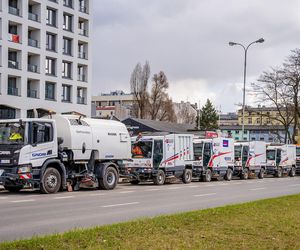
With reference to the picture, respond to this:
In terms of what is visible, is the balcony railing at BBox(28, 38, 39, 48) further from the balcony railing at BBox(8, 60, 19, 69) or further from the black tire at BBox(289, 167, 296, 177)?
the black tire at BBox(289, 167, 296, 177)

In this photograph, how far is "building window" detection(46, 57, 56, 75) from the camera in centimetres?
5781

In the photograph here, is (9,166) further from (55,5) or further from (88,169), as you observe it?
(55,5)

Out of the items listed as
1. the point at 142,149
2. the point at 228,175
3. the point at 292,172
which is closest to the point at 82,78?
the point at 292,172

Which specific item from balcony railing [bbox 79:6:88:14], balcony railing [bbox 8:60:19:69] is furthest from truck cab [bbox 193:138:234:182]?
balcony railing [bbox 79:6:88:14]

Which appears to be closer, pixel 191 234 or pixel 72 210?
pixel 191 234

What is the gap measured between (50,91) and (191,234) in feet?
164

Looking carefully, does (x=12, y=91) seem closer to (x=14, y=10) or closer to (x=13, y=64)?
(x=13, y=64)

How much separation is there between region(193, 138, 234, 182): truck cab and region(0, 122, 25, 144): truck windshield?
16747 millimetres

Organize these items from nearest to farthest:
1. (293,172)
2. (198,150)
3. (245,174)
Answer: (198,150) → (245,174) → (293,172)

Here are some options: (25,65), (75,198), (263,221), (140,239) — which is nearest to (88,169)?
(75,198)

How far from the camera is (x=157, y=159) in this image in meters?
30.2

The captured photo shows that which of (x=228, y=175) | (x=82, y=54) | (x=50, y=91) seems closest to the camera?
(x=228, y=175)

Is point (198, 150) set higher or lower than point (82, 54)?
lower

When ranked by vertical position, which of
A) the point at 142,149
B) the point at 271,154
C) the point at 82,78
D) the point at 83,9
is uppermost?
the point at 83,9
